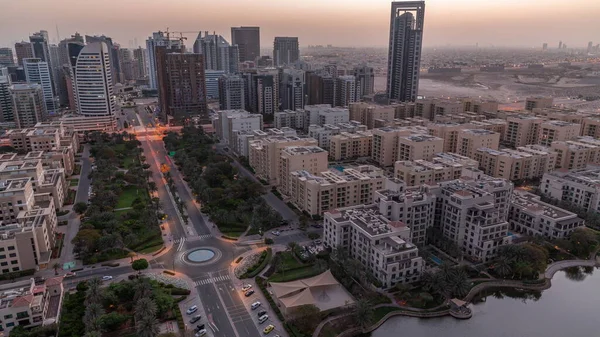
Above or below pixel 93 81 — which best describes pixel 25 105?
below

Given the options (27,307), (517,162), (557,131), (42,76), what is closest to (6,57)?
(42,76)

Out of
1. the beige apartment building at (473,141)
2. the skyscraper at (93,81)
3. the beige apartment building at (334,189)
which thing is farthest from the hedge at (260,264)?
the skyscraper at (93,81)

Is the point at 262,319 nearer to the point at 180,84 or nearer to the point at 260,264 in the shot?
the point at 260,264

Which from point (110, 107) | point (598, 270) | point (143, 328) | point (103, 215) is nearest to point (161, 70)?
point (110, 107)

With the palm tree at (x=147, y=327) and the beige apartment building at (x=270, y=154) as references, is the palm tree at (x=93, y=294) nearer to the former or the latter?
the palm tree at (x=147, y=327)

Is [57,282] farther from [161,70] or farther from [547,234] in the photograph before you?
[161,70]

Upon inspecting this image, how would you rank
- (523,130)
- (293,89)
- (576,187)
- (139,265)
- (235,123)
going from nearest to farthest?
(139,265) → (576,187) → (523,130) → (235,123) → (293,89)
